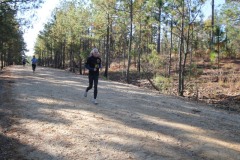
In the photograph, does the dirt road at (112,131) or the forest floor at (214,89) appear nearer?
the dirt road at (112,131)

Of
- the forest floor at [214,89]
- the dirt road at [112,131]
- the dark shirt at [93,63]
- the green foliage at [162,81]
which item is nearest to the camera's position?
the dirt road at [112,131]

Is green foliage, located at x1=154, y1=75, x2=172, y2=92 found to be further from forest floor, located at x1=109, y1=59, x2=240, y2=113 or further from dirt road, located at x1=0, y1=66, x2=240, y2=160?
dirt road, located at x1=0, y1=66, x2=240, y2=160

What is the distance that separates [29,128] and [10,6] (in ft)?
56.0

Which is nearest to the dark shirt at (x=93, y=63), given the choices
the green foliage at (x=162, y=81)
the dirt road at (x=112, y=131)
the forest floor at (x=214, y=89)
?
the dirt road at (x=112, y=131)

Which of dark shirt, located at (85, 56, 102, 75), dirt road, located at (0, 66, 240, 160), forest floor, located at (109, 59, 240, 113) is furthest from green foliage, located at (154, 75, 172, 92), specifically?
dark shirt, located at (85, 56, 102, 75)

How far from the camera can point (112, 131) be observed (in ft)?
26.9

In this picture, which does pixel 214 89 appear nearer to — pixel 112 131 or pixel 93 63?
pixel 93 63

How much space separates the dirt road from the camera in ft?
22.1

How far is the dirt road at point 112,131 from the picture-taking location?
22.1 ft

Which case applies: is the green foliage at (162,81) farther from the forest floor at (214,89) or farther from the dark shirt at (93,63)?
the dark shirt at (93,63)

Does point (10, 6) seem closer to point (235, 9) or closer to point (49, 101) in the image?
point (49, 101)

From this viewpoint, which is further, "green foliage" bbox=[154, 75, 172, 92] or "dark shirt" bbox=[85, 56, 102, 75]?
"green foliage" bbox=[154, 75, 172, 92]

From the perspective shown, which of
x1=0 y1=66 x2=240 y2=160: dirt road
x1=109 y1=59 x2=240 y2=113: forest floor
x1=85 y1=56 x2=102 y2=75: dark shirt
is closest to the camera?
x1=0 y1=66 x2=240 y2=160: dirt road

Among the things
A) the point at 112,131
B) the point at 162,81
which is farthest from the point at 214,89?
the point at 112,131
